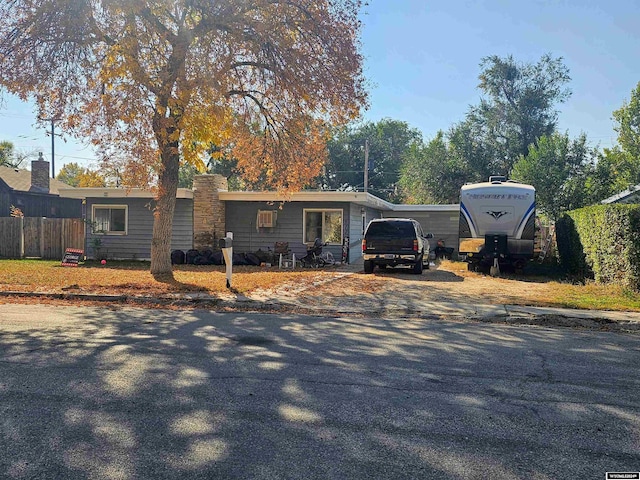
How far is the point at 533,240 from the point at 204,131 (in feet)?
36.9

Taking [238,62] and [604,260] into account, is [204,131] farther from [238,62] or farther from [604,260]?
[604,260]

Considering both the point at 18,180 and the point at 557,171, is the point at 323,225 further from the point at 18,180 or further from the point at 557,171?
the point at 18,180

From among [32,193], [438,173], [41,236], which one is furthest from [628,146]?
[32,193]

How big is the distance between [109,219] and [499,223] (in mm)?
16051

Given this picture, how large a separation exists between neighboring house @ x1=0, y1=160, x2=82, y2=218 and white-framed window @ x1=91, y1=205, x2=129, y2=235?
13694 millimetres

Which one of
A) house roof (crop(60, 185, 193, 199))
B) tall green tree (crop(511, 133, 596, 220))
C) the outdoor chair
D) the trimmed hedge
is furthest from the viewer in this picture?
tall green tree (crop(511, 133, 596, 220))

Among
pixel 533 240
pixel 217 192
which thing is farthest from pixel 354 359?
pixel 217 192

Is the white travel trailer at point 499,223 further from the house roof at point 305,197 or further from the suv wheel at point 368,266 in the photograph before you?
the house roof at point 305,197

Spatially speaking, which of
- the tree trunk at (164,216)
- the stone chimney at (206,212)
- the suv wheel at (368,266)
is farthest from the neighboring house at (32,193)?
the suv wheel at (368,266)

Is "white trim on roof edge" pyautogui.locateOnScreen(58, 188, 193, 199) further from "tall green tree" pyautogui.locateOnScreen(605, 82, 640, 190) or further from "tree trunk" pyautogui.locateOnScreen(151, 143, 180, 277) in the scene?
"tall green tree" pyautogui.locateOnScreen(605, 82, 640, 190)

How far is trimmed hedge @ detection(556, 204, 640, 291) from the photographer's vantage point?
37.9 ft

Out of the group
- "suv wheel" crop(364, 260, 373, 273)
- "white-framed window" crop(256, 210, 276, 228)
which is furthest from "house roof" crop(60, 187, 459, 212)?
"suv wheel" crop(364, 260, 373, 273)

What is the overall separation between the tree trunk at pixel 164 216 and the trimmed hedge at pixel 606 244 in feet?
37.2

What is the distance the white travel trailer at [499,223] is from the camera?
17.3 metres
